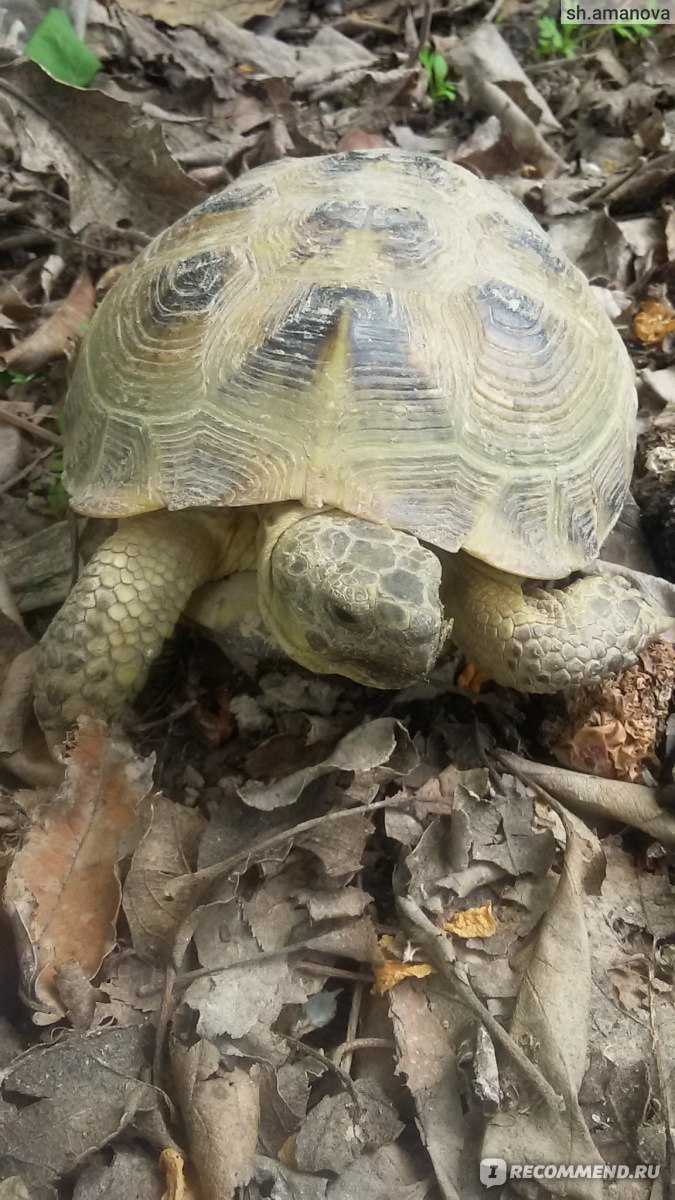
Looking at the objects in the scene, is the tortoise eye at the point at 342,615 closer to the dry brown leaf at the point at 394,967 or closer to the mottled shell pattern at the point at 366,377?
the mottled shell pattern at the point at 366,377

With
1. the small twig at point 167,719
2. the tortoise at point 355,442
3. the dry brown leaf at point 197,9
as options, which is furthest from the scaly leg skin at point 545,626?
the dry brown leaf at point 197,9

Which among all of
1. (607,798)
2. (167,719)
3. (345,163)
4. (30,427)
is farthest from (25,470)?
(607,798)

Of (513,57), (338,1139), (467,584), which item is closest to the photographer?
(338,1139)

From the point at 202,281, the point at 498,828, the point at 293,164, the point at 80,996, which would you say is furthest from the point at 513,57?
the point at 80,996

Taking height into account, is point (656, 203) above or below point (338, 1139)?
above

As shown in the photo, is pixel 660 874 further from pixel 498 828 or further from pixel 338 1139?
pixel 338 1139

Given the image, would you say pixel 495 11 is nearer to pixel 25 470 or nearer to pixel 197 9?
pixel 197 9
